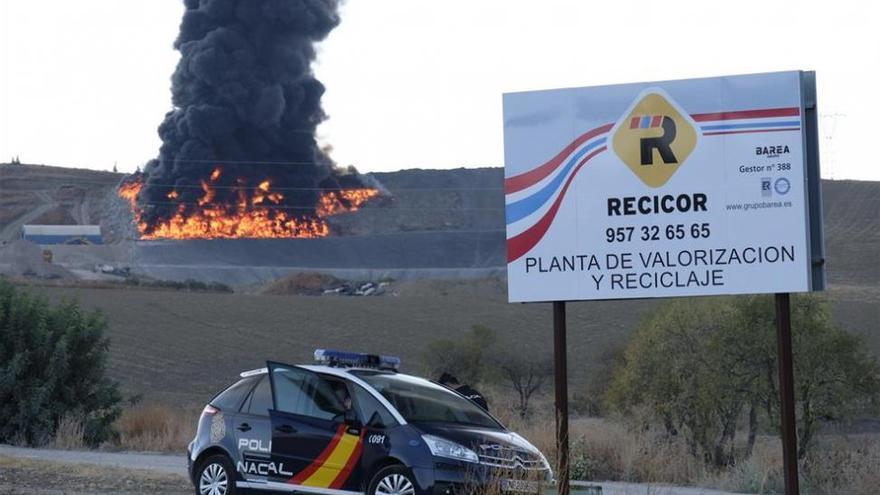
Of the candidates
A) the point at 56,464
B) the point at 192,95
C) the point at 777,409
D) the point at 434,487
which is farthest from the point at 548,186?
the point at 192,95

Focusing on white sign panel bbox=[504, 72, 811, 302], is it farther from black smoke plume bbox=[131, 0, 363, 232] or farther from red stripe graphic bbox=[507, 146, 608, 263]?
black smoke plume bbox=[131, 0, 363, 232]

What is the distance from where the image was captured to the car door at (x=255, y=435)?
46.0 feet

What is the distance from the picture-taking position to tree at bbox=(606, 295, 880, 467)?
24156 millimetres

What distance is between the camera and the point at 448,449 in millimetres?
13008

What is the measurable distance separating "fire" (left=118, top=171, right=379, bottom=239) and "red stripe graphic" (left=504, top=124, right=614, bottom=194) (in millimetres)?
83520

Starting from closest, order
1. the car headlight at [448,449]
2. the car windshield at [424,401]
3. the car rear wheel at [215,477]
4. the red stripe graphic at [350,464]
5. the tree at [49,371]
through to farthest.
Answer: the car headlight at [448,449]
the red stripe graphic at [350,464]
the car windshield at [424,401]
the car rear wheel at [215,477]
the tree at [49,371]

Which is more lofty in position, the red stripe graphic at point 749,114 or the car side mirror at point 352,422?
the red stripe graphic at point 749,114

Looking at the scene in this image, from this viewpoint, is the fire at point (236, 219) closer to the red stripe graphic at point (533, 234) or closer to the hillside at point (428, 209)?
the hillside at point (428, 209)

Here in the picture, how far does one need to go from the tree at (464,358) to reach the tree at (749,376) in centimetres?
1204

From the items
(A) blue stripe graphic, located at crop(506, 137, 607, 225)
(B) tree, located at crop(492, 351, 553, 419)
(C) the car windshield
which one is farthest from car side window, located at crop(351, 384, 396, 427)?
(B) tree, located at crop(492, 351, 553, 419)

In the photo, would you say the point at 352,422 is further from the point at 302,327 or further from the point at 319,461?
the point at 302,327

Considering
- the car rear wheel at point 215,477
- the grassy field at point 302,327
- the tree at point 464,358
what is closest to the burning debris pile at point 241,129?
the grassy field at point 302,327

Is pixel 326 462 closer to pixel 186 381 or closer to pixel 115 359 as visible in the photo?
pixel 186 381

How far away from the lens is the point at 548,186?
13258 millimetres
